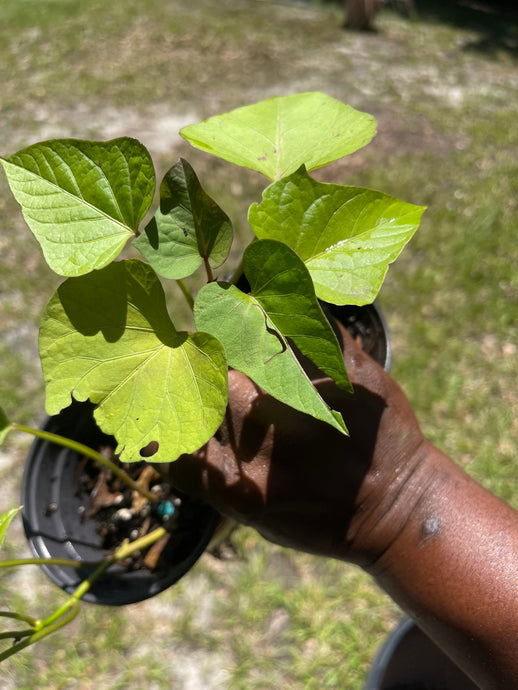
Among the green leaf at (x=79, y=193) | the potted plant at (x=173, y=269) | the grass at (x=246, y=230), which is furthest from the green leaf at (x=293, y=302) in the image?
the grass at (x=246, y=230)

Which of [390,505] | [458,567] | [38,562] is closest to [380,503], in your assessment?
[390,505]

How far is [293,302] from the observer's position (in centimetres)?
44

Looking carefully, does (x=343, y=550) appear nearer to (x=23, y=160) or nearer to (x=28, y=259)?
(x=23, y=160)

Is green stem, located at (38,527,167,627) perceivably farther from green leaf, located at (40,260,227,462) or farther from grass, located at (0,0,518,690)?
grass, located at (0,0,518,690)

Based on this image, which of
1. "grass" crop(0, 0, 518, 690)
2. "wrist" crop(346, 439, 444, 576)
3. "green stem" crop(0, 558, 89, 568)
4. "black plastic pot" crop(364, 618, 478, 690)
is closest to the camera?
"green stem" crop(0, 558, 89, 568)

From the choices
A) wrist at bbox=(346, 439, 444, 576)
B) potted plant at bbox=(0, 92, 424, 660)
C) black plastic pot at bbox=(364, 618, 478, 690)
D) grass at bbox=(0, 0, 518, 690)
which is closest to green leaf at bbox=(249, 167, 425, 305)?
potted plant at bbox=(0, 92, 424, 660)

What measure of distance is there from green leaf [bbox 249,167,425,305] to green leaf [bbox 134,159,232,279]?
1.8 inches

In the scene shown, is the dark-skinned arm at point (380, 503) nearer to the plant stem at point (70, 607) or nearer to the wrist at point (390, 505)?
the wrist at point (390, 505)

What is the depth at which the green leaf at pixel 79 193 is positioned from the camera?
1.59ft

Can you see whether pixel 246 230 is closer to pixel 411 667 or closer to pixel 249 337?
pixel 411 667

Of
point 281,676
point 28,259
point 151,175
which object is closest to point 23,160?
point 151,175

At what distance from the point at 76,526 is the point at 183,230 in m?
0.55

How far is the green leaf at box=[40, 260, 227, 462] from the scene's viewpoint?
0.49m

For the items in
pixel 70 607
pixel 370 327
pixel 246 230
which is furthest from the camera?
pixel 246 230
